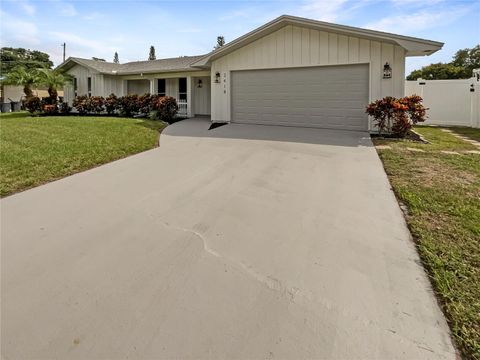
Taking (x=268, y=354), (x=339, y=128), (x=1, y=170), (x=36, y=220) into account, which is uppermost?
(x=339, y=128)

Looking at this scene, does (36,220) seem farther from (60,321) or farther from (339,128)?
(339,128)

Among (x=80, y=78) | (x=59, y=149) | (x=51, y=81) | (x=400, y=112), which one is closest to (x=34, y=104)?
(x=51, y=81)

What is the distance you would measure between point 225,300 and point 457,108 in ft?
52.0

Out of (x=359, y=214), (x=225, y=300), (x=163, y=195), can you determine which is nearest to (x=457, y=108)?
(x=359, y=214)

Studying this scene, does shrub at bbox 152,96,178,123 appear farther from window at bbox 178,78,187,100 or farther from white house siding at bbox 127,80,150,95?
white house siding at bbox 127,80,150,95

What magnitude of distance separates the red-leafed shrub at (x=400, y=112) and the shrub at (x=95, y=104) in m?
13.1

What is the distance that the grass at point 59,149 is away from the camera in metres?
6.02

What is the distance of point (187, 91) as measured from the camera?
57.8ft

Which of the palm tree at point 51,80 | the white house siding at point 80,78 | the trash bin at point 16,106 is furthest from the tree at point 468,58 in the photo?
the trash bin at point 16,106

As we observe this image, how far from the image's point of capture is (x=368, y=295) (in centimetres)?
257

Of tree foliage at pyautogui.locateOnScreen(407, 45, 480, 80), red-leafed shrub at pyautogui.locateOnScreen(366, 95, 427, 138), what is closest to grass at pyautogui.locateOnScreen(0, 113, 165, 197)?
red-leafed shrub at pyautogui.locateOnScreen(366, 95, 427, 138)

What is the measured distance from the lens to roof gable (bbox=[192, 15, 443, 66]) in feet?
31.9

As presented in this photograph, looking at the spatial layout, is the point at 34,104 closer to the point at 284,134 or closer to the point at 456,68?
the point at 284,134

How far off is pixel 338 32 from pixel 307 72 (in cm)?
165
